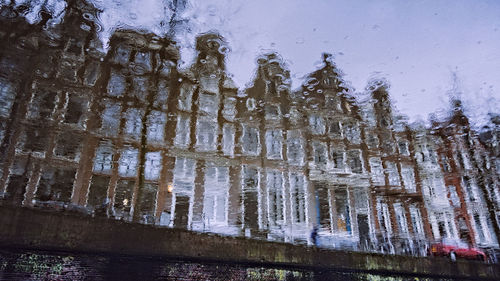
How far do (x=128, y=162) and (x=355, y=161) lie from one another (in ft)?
41.3

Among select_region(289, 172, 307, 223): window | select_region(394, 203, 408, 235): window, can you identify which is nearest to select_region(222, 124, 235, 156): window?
select_region(289, 172, 307, 223): window

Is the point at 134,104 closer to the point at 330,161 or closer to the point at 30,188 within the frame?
the point at 30,188

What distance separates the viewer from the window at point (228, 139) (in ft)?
52.6

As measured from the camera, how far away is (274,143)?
1584 cm

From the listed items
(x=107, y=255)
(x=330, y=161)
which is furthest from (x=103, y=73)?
(x=330, y=161)

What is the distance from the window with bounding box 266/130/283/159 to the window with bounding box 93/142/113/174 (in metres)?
8.18

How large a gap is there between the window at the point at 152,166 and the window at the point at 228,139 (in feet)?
11.9

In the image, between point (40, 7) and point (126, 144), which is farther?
point (126, 144)

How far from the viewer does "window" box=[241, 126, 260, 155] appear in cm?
1608

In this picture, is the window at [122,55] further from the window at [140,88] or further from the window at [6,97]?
the window at [6,97]

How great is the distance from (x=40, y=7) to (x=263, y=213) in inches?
476

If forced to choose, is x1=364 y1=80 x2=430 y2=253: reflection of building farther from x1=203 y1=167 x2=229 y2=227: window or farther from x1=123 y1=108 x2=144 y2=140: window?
x1=123 y1=108 x2=144 y2=140: window

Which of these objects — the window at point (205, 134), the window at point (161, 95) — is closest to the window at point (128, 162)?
the window at point (205, 134)

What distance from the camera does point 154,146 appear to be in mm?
15352
